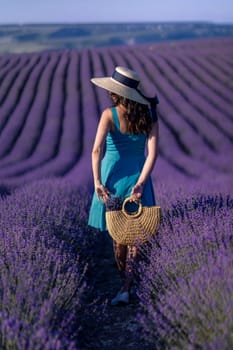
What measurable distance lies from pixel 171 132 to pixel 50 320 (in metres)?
8.05

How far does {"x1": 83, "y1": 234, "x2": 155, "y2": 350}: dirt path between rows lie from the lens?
3.10 m

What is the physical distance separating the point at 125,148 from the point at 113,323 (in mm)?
934

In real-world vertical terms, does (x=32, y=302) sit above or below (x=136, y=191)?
below

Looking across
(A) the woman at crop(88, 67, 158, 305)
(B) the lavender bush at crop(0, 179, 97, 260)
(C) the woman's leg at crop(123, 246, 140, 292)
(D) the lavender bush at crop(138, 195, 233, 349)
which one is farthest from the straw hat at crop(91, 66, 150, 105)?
(B) the lavender bush at crop(0, 179, 97, 260)

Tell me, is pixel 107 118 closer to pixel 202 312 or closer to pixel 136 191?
pixel 136 191

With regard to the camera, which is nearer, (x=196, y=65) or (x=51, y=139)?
(x=51, y=139)

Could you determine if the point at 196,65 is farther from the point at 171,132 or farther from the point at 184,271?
the point at 184,271

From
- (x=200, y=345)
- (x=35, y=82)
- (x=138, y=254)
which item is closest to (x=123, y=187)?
(x=138, y=254)

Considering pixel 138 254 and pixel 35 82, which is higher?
pixel 35 82

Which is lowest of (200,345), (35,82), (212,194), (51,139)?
(200,345)

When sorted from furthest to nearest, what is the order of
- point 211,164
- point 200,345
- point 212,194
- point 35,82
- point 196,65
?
point 196,65, point 35,82, point 211,164, point 212,194, point 200,345

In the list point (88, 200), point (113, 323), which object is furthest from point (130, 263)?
point (88, 200)

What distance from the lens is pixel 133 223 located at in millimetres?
3545

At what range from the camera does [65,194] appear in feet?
16.9
